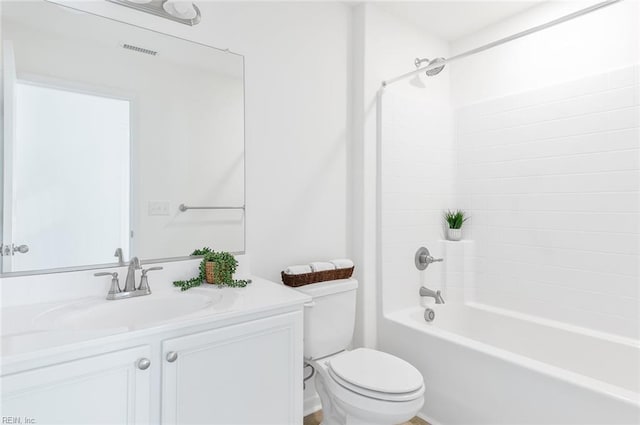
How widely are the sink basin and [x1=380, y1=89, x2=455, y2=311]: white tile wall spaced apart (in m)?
1.27

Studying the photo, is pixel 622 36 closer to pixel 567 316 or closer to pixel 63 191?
pixel 567 316

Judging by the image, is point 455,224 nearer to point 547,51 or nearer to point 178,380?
point 547,51

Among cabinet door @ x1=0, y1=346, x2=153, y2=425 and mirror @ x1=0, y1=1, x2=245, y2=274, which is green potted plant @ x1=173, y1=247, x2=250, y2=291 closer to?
mirror @ x1=0, y1=1, x2=245, y2=274

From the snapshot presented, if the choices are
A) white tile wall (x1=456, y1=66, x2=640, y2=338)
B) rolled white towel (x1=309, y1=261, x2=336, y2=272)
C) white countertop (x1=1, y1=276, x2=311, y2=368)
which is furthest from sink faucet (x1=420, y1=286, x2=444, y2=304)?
white countertop (x1=1, y1=276, x2=311, y2=368)

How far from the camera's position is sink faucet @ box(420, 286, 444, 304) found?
2.41 m

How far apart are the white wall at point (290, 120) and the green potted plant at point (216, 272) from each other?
25 centimetres

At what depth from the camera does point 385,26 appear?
92.4 inches

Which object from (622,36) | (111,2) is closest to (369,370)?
(111,2)

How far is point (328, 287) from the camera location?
1879 millimetres

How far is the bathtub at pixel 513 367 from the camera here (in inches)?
56.8

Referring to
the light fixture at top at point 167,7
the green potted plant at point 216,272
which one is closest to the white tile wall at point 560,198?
the green potted plant at point 216,272

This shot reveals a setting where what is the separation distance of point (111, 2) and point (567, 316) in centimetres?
292

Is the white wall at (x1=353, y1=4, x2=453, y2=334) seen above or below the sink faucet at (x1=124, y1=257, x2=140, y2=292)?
above

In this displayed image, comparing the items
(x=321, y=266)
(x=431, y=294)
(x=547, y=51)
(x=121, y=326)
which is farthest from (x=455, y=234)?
(x=121, y=326)
